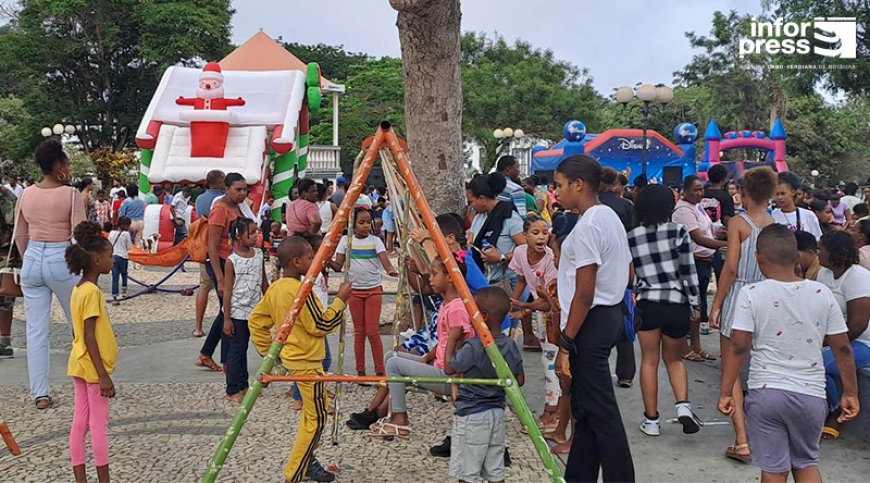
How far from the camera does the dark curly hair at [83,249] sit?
4.07m

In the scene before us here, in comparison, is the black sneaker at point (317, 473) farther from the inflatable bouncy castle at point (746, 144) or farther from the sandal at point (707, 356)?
the inflatable bouncy castle at point (746, 144)

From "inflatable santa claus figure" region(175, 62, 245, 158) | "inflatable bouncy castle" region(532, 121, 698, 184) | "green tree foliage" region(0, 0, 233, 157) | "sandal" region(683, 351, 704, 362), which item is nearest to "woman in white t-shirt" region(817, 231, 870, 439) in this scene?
"sandal" region(683, 351, 704, 362)

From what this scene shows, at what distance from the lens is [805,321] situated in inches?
128

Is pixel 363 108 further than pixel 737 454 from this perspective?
Yes

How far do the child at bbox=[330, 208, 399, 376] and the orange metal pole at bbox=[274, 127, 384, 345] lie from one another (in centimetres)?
192

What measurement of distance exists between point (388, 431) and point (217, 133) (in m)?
12.8

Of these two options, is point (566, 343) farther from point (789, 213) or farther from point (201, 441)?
point (789, 213)

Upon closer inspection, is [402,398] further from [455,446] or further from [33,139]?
[33,139]

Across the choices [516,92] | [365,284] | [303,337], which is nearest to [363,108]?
[516,92]

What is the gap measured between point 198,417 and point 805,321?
3988mm

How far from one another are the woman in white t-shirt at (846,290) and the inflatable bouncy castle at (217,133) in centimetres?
1198

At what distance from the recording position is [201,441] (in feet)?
15.8

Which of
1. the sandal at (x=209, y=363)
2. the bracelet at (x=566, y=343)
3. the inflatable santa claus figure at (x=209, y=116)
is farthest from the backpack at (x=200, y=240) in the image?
the inflatable santa claus figure at (x=209, y=116)

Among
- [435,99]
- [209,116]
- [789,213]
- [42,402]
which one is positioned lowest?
[42,402]
